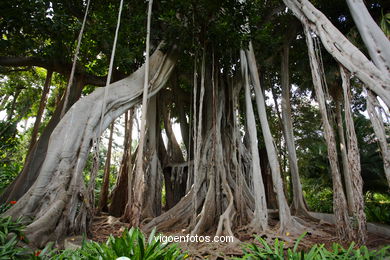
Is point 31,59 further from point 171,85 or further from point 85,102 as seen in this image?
point 171,85

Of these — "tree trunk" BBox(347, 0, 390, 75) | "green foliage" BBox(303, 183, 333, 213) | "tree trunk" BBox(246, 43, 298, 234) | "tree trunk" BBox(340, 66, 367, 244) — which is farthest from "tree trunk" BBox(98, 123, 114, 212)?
"green foliage" BBox(303, 183, 333, 213)

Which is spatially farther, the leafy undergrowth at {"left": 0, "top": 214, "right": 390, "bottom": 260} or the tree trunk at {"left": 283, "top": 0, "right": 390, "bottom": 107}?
the tree trunk at {"left": 283, "top": 0, "right": 390, "bottom": 107}

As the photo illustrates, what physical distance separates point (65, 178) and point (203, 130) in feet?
9.34

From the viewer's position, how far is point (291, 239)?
9.16ft

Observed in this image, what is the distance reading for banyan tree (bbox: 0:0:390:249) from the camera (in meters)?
2.36

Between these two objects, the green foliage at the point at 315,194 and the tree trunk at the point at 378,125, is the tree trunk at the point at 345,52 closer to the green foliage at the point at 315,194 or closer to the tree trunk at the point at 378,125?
the tree trunk at the point at 378,125

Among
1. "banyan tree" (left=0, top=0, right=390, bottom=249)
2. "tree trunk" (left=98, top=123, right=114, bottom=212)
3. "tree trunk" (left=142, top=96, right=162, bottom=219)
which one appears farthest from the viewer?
"tree trunk" (left=98, top=123, right=114, bottom=212)

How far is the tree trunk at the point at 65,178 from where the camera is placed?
231 centimetres

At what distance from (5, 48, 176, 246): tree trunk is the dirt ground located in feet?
2.19

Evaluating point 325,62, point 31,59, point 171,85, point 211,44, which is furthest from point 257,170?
point 31,59

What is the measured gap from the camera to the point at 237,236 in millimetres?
3098

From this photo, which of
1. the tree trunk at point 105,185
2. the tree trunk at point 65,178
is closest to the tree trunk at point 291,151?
the tree trunk at point 65,178

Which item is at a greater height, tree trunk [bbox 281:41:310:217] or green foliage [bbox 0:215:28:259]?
tree trunk [bbox 281:41:310:217]

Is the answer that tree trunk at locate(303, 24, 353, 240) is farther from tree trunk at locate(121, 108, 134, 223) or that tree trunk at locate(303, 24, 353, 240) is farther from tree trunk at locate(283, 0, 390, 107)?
tree trunk at locate(121, 108, 134, 223)
